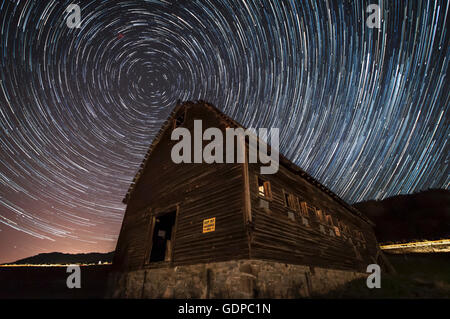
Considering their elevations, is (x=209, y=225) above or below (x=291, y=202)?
below

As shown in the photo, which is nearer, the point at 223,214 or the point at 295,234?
the point at 223,214

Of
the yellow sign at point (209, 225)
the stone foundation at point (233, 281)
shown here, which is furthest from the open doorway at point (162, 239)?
the yellow sign at point (209, 225)

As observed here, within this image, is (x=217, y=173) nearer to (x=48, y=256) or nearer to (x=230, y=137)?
(x=230, y=137)

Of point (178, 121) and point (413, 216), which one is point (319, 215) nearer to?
point (178, 121)

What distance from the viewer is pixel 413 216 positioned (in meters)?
43.8

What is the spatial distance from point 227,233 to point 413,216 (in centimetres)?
5401

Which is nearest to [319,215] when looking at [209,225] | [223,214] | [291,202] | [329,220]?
[329,220]

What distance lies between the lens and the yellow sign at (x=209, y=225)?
898 cm

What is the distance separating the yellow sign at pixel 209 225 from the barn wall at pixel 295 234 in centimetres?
187

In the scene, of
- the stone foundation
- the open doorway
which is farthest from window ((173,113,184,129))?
the stone foundation

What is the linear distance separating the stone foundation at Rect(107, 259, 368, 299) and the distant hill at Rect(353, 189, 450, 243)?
44569mm

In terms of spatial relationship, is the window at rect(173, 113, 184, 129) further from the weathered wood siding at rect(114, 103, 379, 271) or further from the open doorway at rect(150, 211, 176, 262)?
the open doorway at rect(150, 211, 176, 262)

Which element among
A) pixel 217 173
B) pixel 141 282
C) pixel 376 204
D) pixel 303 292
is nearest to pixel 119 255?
pixel 141 282
